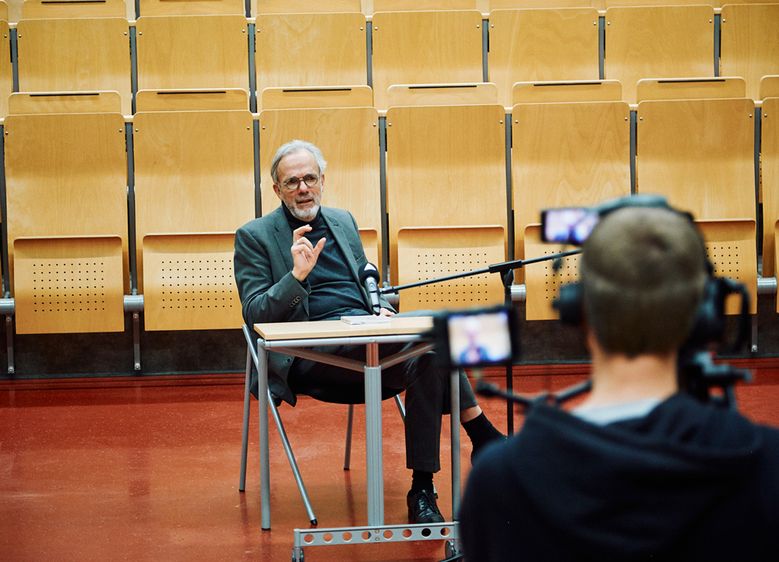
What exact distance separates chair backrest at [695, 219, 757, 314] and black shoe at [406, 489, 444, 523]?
1.99m

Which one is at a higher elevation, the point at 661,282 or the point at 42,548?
the point at 661,282

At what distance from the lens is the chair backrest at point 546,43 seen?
4.36m

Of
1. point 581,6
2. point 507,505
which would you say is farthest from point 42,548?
point 581,6

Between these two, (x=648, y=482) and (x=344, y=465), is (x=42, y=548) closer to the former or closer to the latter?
(x=344, y=465)

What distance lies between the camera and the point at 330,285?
2.67 m

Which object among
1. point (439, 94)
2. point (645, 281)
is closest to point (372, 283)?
point (645, 281)

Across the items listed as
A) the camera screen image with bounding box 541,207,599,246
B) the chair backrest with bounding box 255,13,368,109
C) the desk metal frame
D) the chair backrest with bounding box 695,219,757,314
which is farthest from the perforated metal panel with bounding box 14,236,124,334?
the camera screen image with bounding box 541,207,599,246

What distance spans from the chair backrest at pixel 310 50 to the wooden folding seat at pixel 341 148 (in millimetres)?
531

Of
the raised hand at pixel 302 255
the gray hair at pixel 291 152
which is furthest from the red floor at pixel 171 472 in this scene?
the gray hair at pixel 291 152

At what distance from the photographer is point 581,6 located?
458cm

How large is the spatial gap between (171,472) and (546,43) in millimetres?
2534

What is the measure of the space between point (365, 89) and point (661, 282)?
11.1 ft

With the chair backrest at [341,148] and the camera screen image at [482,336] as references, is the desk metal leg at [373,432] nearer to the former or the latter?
the camera screen image at [482,336]

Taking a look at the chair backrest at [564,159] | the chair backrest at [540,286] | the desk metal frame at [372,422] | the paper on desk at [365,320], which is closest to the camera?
the desk metal frame at [372,422]
